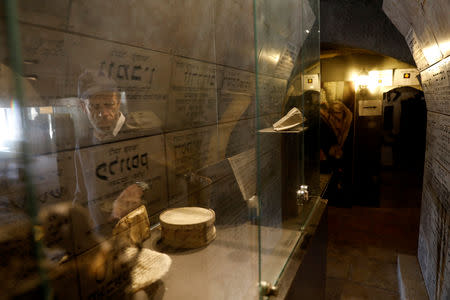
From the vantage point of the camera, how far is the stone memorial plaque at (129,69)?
31.5 inches

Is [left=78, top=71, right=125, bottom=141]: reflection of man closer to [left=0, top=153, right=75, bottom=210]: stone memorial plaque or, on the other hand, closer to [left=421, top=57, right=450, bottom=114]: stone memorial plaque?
[left=0, top=153, right=75, bottom=210]: stone memorial plaque

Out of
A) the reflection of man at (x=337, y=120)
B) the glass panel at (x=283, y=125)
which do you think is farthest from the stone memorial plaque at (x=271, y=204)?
the reflection of man at (x=337, y=120)

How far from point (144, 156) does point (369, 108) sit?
4415mm

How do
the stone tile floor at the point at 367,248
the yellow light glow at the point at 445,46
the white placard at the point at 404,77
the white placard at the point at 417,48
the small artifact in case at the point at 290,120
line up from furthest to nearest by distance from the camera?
the white placard at the point at 404,77 < the stone tile floor at the point at 367,248 < the white placard at the point at 417,48 < the yellow light glow at the point at 445,46 < the small artifact in case at the point at 290,120

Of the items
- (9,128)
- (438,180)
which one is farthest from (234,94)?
(438,180)

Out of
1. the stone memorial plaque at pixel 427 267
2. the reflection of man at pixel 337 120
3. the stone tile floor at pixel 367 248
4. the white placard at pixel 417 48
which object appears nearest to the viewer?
the stone memorial plaque at pixel 427 267

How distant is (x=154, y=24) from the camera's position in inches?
44.3

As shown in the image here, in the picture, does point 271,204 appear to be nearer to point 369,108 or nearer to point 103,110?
point 103,110

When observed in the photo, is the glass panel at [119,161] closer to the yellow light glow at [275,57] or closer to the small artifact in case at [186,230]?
the small artifact in case at [186,230]

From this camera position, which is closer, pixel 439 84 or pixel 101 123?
pixel 101 123

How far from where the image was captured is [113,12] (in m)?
0.92

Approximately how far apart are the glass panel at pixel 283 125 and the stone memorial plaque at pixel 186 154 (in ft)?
1.31

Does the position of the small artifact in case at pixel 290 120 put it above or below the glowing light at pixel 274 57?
below

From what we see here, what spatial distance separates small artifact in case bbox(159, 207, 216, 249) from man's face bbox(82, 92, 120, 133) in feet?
1.20
